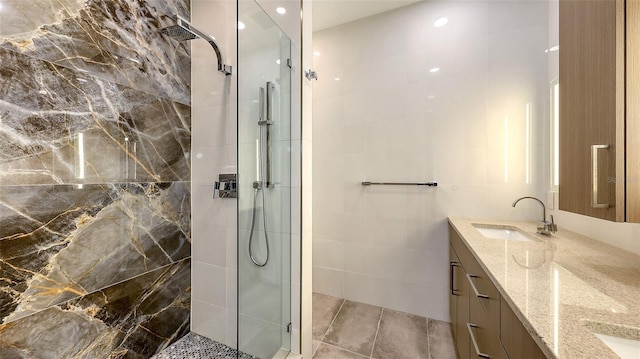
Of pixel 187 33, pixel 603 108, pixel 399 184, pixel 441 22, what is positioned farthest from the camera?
pixel 399 184

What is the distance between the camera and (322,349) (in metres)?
1.64

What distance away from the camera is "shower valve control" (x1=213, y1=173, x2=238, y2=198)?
159 cm

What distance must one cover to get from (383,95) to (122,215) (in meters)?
2.17

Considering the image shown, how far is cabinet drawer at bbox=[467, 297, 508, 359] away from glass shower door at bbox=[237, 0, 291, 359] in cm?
100

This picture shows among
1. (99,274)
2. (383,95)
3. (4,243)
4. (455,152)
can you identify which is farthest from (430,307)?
(4,243)

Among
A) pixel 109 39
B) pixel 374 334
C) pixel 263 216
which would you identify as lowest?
pixel 374 334

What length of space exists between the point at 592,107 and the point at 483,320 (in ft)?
2.92

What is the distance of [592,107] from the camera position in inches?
32.0

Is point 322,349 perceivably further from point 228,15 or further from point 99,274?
point 228,15

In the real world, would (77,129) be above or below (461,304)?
above

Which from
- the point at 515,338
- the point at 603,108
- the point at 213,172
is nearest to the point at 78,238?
the point at 213,172

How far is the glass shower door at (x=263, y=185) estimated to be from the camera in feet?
4.07

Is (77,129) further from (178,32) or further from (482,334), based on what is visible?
(482,334)

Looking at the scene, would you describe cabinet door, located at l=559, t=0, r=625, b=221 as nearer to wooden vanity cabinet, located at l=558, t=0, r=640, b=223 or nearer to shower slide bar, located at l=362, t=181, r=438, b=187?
wooden vanity cabinet, located at l=558, t=0, r=640, b=223
